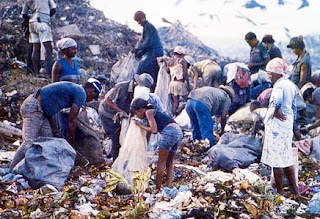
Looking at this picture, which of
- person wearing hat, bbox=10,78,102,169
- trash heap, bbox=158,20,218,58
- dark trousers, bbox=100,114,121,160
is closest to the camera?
person wearing hat, bbox=10,78,102,169

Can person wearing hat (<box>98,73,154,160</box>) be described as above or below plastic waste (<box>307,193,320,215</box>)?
above

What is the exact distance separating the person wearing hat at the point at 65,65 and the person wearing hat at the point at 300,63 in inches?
150

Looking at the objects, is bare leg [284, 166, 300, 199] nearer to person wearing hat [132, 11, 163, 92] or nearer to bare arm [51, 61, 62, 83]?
bare arm [51, 61, 62, 83]

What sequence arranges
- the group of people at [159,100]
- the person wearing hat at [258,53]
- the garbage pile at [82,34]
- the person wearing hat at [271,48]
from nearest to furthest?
1. the group of people at [159,100]
2. the person wearing hat at [258,53]
3. the person wearing hat at [271,48]
4. the garbage pile at [82,34]

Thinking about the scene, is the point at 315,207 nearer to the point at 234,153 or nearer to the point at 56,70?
the point at 234,153

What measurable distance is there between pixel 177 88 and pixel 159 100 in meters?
3.05

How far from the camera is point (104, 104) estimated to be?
17.4 feet

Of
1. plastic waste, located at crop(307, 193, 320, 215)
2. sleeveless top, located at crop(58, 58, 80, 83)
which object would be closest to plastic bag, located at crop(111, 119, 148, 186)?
sleeveless top, located at crop(58, 58, 80, 83)

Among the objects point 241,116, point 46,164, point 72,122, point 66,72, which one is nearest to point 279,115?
point 72,122

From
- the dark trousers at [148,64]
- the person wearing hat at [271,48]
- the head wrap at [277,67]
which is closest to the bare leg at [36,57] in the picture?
the dark trousers at [148,64]

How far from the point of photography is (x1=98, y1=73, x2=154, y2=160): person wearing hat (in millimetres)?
5152

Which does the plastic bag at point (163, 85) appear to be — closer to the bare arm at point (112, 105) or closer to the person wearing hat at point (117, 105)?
the person wearing hat at point (117, 105)

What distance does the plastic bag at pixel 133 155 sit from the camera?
14.3 ft

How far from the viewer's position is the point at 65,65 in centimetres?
529
